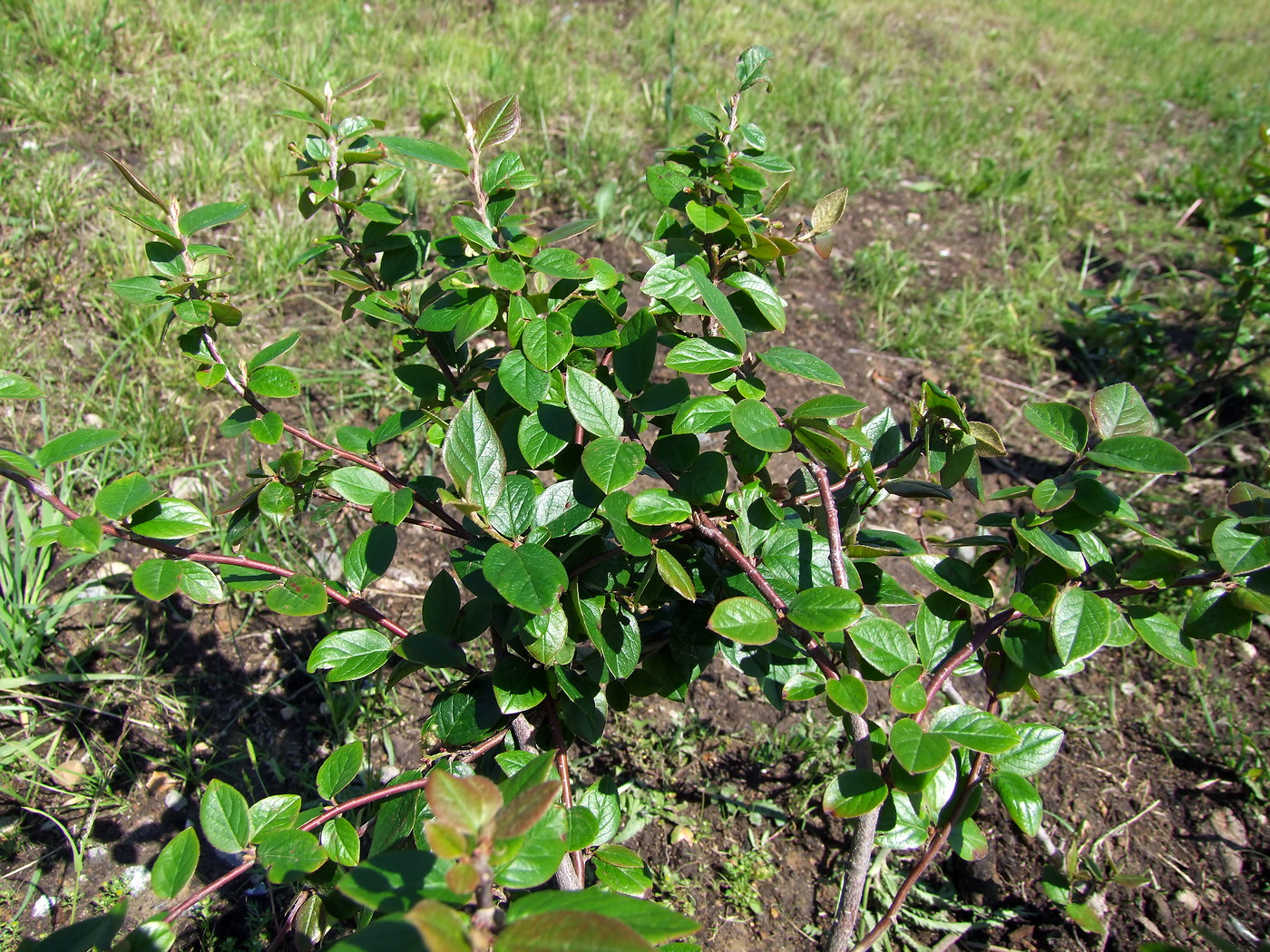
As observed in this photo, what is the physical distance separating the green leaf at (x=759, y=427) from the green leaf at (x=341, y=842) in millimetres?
694

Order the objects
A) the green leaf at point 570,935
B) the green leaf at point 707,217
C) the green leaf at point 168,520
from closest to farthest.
Result: the green leaf at point 570,935, the green leaf at point 168,520, the green leaf at point 707,217

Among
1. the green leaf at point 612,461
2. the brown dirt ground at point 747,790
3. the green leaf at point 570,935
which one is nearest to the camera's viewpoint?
the green leaf at point 570,935

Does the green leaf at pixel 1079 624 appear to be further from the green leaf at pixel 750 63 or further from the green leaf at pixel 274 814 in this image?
the green leaf at pixel 274 814

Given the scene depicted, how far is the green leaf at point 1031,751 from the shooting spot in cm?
118

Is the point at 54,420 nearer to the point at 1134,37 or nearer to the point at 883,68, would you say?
the point at 883,68

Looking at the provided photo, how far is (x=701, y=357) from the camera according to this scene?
3.51 feet

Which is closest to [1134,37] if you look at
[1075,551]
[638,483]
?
[638,483]

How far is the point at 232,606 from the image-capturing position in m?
2.16

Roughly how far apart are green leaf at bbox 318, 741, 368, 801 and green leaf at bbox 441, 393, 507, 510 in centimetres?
38

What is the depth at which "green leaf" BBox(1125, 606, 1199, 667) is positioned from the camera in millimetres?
1080

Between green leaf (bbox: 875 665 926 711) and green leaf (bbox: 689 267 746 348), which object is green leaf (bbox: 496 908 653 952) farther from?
green leaf (bbox: 689 267 746 348)

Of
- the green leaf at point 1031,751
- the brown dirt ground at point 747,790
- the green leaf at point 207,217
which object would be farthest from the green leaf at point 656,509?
the brown dirt ground at point 747,790

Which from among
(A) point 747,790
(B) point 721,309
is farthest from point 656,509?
(A) point 747,790

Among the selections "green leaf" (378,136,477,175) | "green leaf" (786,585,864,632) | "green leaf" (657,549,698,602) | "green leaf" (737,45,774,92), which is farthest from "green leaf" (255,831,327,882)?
"green leaf" (737,45,774,92)
